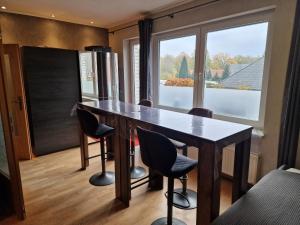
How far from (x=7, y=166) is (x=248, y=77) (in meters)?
2.98

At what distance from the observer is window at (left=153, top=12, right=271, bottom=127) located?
2.54 m

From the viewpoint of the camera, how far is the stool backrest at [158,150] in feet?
4.61

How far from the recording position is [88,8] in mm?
3346

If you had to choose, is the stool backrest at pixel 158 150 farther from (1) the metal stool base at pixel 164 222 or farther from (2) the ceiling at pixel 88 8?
(2) the ceiling at pixel 88 8

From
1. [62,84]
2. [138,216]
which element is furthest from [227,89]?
[62,84]

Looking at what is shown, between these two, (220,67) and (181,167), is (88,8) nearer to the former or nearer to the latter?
(220,67)

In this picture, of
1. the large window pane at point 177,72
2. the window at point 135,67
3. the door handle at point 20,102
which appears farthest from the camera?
the window at point 135,67

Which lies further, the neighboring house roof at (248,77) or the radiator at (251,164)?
the neighboring house roof at (248,77)

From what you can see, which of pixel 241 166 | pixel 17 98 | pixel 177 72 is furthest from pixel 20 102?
pixel 241 166

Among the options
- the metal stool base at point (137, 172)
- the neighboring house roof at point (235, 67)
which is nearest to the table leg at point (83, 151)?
the metal stool base at point (137, 172)

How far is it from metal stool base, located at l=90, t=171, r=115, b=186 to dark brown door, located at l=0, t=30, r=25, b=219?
865 millimetres

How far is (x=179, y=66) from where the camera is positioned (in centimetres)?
355

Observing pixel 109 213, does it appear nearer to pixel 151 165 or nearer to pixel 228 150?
pixel 151 165

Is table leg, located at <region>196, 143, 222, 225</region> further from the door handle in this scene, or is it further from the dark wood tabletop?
the door handle
